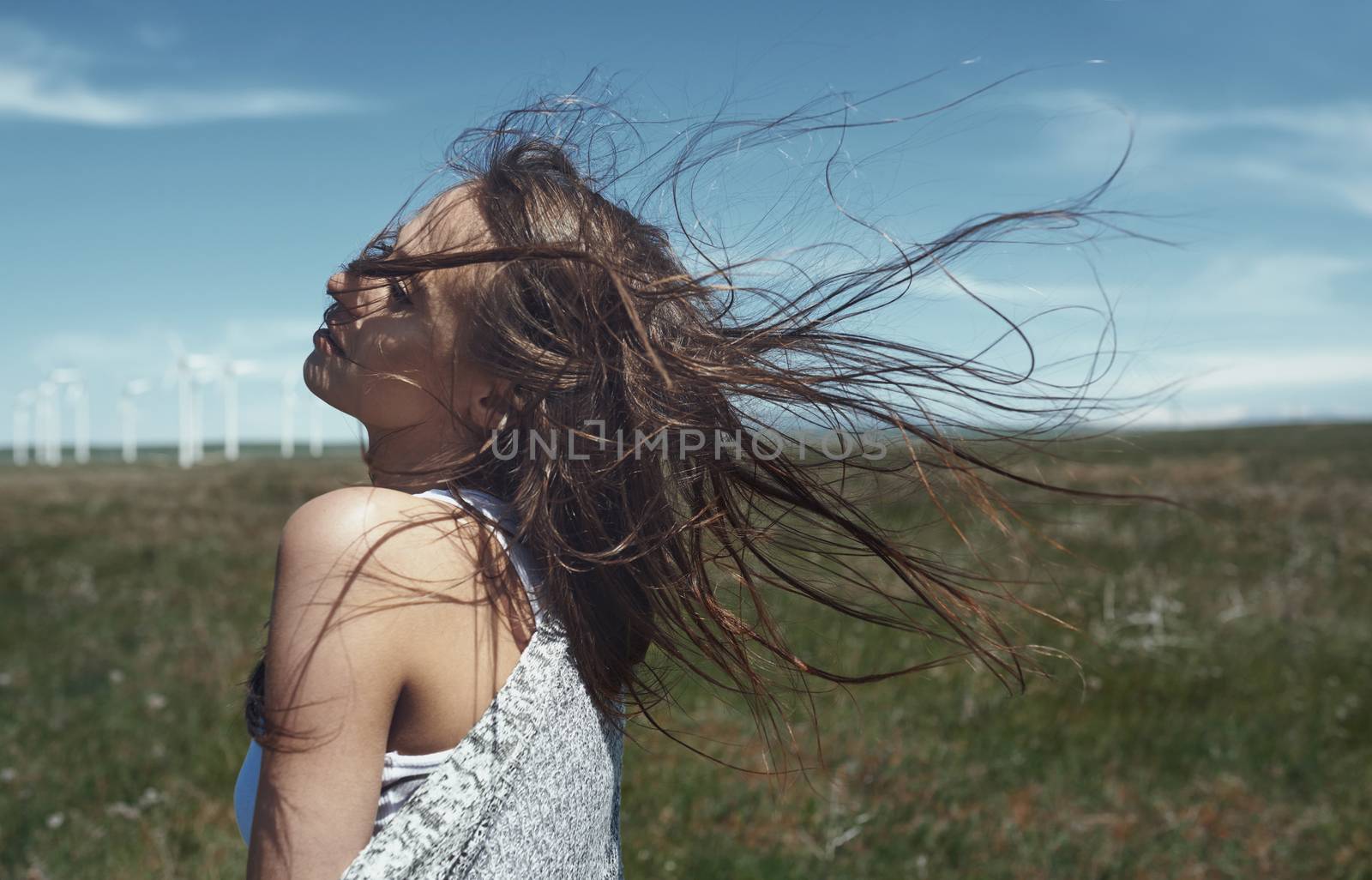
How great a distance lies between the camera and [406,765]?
54.8 inches

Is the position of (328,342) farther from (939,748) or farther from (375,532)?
(939,748)

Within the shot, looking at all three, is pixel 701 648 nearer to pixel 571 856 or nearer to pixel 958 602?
pixel 571 856

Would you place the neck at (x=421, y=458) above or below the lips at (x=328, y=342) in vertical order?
below

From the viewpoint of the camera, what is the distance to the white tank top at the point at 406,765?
1392 mm

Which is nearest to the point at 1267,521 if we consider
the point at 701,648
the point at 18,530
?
the point at 701,648

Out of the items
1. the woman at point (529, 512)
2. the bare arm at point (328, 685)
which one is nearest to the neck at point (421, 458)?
the woman at point (529, 512)

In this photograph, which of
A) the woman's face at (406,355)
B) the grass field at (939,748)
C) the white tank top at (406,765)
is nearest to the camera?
the white tank top at (406,765)

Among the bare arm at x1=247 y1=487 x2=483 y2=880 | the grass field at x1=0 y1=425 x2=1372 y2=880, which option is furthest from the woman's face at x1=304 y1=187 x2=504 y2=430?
the grass field at x1=0 y1=425 x2=1372 y2=880

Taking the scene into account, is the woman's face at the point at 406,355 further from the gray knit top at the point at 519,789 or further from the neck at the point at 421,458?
the gray knit top at the point at 519,789

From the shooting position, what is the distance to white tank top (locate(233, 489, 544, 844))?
54.8 inches

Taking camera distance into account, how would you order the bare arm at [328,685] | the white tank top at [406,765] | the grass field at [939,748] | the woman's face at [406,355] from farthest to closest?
the grass field at [939,748] < the woman's face at [406,355] < the white tank top at [406,765] < the bare arm at [328,685]

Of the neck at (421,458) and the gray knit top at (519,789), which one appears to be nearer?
the gray knit top at (519,789)

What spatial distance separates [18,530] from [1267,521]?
1590 cm

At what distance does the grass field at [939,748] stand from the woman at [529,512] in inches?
23.1
